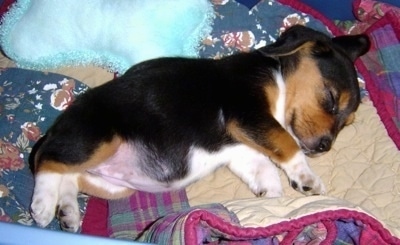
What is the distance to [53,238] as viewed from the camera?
145 centimetres

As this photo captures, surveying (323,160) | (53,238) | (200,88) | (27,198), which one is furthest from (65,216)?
(323,160)

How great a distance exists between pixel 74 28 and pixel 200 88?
0.87m

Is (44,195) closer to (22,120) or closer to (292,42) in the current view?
→ (22,120)

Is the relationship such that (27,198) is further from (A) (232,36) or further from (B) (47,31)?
(A) (232,36)

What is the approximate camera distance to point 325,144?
8.48 ft

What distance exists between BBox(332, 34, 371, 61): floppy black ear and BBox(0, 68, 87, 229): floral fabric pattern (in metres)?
1.24

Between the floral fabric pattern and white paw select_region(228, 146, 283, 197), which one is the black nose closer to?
white paw select_region(228, 146, 283, 197)

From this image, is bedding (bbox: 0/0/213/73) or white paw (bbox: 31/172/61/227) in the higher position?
bedding (bbox: 0/0/213/73)

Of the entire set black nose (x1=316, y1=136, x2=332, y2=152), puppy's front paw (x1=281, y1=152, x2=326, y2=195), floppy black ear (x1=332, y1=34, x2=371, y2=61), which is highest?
floppy black ear (x1=332, y1=34, x2=371, y2=61)

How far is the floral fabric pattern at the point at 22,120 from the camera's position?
257 centimetres

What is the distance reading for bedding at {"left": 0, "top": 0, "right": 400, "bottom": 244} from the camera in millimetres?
2076

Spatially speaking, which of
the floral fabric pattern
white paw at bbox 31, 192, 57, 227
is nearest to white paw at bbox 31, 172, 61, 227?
white paw at bbox 31, 192, 57, 227

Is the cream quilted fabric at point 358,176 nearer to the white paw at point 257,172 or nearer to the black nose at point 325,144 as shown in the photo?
the white paw at point 257,172

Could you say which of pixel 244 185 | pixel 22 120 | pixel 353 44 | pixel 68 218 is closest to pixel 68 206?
pixel 68 218
